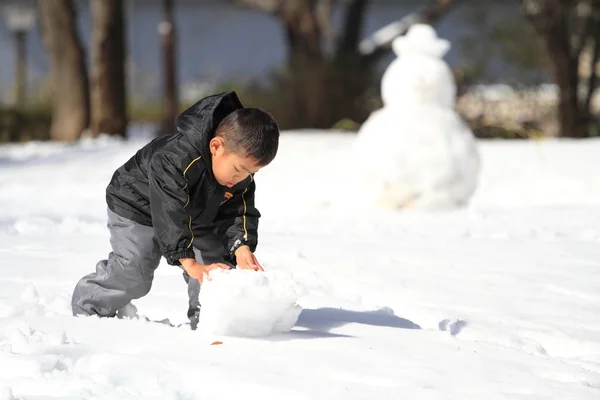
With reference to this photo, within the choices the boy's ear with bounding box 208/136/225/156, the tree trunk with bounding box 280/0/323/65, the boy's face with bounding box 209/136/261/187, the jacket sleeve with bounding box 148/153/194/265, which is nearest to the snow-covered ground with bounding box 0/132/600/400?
the jacket sleeve with bounding box 148/153/194/265

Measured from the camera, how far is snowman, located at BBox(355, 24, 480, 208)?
7.58m

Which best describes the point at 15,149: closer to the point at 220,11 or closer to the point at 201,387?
the point at 220,11

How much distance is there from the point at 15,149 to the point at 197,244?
11.6 m

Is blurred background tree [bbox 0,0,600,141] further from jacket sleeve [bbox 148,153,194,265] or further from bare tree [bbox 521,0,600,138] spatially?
jacket sleeve [bbox 148,153,194,265]

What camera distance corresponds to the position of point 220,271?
3.25 metres

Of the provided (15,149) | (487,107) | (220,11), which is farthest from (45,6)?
(487,107)

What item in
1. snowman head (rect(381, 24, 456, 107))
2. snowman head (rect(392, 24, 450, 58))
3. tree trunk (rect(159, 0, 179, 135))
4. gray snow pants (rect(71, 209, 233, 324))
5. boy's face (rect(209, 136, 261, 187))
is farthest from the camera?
tree trunk (rect(159, 0, 179, 135))

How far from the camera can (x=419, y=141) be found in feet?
24.9

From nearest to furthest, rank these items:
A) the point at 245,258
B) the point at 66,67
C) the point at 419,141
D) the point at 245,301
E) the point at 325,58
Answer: the point at 245,301, the point at 245,258, the point at 419,141, the point at 66,67, the point at 325,58

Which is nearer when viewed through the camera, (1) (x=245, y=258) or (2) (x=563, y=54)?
(1) (x=245, y=258)

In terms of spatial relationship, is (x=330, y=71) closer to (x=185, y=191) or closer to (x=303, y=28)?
(x=303, y=28)

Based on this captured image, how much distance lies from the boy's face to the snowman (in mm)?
4255

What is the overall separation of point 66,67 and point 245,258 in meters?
12.2

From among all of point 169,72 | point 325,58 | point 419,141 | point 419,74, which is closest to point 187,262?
point 419,141
